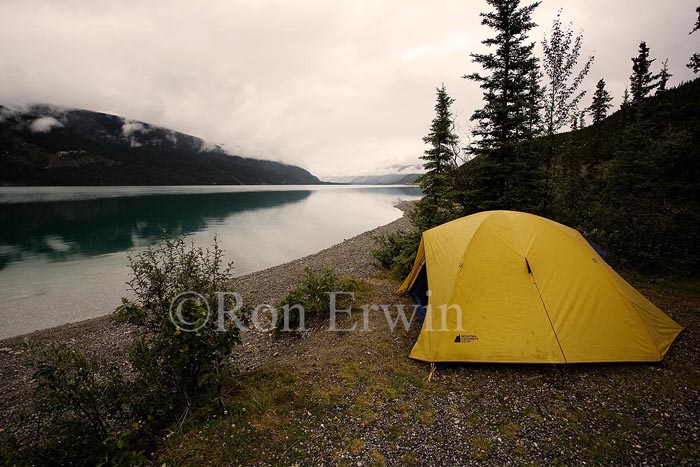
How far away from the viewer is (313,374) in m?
7.09

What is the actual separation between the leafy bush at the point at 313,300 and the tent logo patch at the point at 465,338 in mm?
4793

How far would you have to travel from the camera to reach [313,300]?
1089 centimetres

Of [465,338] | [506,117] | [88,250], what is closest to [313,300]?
[465,338]

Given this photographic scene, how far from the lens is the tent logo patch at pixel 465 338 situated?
679 centimetres

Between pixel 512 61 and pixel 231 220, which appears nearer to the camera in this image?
pixel 512 61

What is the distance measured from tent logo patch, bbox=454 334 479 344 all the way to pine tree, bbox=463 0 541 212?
8.09 meters

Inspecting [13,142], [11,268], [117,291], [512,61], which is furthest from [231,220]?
[13,142]

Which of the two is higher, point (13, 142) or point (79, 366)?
point (13, 142)

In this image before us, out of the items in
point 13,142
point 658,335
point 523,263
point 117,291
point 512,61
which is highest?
point 13,142

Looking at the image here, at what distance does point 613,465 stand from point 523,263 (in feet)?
12.5

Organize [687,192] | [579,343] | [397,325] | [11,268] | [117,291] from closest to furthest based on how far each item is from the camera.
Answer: [579,343] → [397,325] → [687,192] → [117,291] → [11,268]

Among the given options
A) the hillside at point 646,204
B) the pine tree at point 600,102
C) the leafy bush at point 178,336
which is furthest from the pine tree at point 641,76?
the leafy bush at point 178,336

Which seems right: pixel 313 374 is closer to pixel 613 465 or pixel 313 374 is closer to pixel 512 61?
pixel 613 465

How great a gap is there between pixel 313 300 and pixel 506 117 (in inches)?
434
